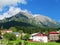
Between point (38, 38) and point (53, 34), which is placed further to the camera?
point (53, 34)

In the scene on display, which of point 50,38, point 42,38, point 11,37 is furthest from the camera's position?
point 50,38

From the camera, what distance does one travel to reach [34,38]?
93.1 metres

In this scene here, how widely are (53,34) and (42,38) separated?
75.8ft

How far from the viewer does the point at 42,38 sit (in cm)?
8988

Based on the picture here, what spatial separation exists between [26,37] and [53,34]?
21.4 m

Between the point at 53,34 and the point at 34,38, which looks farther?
the point at 53,34

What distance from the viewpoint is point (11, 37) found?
80625 mm

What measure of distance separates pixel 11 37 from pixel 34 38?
50.6 ft

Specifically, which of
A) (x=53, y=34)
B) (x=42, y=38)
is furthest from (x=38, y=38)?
(x=53, y=34)

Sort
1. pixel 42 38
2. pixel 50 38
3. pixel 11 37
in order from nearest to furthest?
1. pixel 11 37
2. pixel 42 38
3. pixel 50 38

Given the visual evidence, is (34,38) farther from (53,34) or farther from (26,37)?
(53,34)

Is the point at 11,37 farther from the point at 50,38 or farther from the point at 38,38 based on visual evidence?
the point at 50,38

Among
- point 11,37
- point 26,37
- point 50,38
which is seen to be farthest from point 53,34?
point 11,37

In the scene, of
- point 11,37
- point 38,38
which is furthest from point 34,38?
point 11,37
